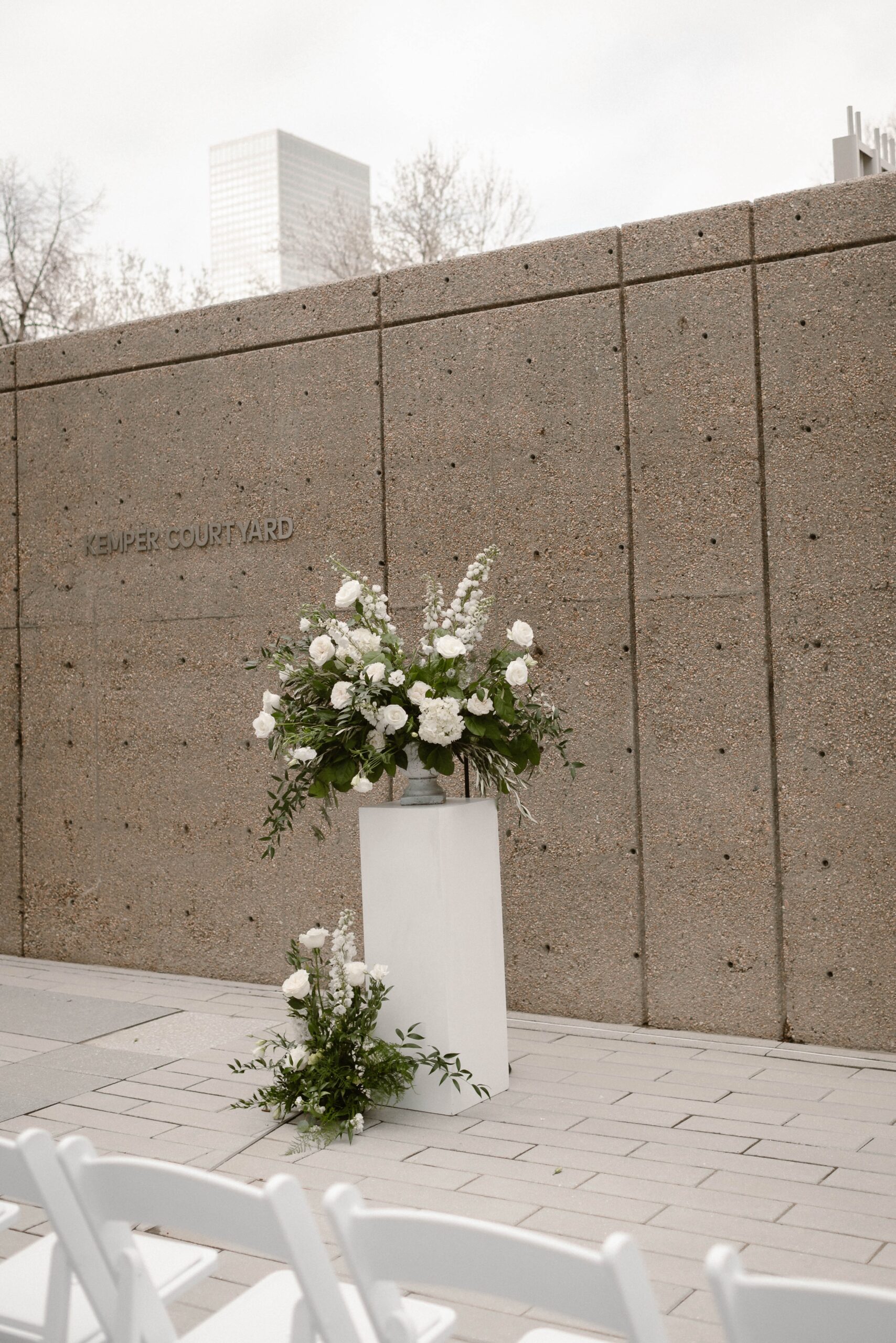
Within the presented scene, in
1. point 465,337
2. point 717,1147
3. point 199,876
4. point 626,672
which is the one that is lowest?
point 717,1147

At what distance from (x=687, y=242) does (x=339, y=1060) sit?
3.27 meters

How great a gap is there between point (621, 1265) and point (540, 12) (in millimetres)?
32682

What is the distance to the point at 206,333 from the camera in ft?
21.2

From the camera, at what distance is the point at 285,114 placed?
39969mm

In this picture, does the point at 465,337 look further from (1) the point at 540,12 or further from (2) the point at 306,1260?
(1) the point at 540,12

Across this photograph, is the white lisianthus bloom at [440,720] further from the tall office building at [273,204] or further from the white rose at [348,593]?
the tall office building at [273,204]

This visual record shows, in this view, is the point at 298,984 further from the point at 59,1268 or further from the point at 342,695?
A: the point at 59,1268

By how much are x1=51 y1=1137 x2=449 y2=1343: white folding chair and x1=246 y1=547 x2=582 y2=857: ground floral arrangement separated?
226 cm

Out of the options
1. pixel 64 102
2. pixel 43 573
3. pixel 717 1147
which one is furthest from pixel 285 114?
pixel 717 1147

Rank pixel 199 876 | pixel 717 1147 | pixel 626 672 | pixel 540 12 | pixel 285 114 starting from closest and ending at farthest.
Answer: pixel 717 1147 → pixel 626 672 → pixel 199 876 → pixel 540 12 → pixel 285 114

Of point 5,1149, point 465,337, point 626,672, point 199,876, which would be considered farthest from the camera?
point 199,876

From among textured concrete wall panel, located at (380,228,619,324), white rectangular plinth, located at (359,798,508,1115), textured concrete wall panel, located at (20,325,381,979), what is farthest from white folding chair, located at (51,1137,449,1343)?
textured concrete wall panel, located at (380,228,619,324)

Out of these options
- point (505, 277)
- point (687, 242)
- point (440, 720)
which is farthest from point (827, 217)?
point (440, 720)

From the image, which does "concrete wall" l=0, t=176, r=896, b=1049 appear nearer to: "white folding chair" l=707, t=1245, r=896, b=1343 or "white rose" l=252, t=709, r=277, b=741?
"white rose" l=252, t=709, r=277, b=741
